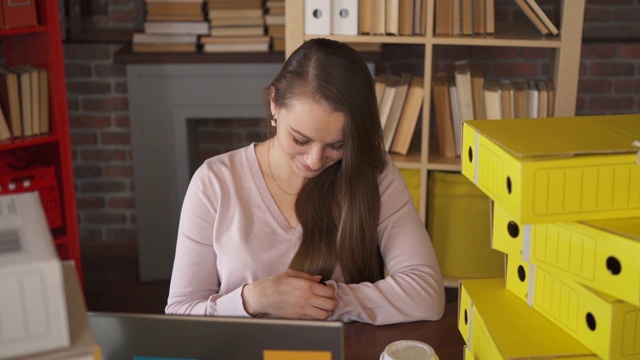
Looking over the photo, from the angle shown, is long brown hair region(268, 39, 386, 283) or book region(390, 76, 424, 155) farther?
book region(390, 76, 424, 155)

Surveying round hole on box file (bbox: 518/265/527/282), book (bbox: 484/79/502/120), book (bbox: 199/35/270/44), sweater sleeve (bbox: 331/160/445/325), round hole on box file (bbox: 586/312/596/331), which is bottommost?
sweater sleeve (bbox: 331/160/445/325)

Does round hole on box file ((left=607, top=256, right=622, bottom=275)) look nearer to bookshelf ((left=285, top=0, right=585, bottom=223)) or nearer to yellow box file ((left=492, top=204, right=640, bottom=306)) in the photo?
yellow box file ((left=492, top=204, right=640, bottom=306))

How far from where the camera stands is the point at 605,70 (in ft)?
11.7

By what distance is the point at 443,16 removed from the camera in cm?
275

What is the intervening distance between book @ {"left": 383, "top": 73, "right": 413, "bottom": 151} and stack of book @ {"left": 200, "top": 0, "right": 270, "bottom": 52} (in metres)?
0.76

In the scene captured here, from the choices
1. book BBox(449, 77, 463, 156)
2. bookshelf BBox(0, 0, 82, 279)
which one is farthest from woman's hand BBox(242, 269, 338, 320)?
bookshelf BBox(0, 0, 82, 279)

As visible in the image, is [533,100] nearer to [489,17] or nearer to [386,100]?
[489,17]

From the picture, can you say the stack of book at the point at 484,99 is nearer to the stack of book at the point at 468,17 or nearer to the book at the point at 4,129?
the stack of book at the point at 468,17

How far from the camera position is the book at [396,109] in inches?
112

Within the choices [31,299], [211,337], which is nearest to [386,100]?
[211,337]

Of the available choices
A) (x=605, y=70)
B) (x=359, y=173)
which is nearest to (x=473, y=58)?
(x=605, y=70)

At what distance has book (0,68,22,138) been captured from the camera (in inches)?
116

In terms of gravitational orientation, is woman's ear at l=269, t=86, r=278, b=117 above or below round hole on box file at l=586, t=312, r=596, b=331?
above

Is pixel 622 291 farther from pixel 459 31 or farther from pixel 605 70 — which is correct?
pixel 605 70
